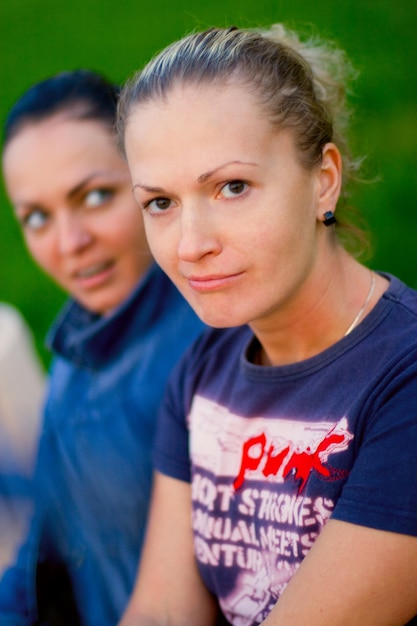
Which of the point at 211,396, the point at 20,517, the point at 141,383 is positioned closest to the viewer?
the point at 211,396

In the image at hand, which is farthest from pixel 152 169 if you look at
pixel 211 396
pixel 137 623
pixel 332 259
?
pixel 137 623

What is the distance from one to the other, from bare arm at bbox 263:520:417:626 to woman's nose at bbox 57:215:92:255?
124 cm

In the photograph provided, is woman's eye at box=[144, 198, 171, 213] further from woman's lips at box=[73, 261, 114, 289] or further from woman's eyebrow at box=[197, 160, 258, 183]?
woman's lips at box=[73, 261, 114, 289]

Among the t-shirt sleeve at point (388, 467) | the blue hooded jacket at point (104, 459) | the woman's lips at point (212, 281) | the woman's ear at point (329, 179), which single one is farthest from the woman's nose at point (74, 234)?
the t-shirt sleeve at point (388, 467)

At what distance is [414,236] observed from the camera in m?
3.77

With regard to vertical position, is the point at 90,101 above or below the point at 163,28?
below

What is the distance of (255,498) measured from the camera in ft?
5.73

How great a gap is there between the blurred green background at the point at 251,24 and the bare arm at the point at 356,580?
153 centimetres

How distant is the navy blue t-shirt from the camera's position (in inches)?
58.9

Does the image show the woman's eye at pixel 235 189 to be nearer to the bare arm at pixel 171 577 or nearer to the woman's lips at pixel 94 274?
the bare arm at pixel 171 577

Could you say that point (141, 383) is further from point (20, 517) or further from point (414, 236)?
point (414, 236)

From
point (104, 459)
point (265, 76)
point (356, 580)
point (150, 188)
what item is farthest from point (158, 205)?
A: point (104, 459)

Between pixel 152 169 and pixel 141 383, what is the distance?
0.83 meters

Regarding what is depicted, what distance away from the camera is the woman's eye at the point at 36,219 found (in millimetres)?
2541
